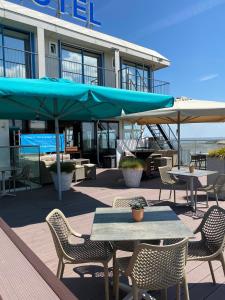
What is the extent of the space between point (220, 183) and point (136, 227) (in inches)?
146

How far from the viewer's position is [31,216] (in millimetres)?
5453

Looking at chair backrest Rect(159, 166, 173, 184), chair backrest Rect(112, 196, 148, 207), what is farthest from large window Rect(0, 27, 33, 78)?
chair backrest Rect(112, 196, 148, 207)

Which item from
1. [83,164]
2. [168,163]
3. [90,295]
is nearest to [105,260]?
[90,295]

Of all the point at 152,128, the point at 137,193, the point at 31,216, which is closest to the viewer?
the point at 31,216

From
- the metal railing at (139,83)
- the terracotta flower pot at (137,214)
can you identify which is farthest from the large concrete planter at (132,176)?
the metal railing at (139,83)

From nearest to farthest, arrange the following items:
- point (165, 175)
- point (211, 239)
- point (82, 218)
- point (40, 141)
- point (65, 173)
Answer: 1. point (211, 239)
2. point (82, 218)
3. point (165, 175)
4. point (65, 173)
5. point (40, 141)

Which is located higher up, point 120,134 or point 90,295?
point 120,134

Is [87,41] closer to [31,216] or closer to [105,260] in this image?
[31,216]

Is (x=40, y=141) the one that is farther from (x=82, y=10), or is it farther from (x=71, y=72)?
(x=82, y=10)

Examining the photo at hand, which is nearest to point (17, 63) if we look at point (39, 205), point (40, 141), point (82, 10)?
point (40, 141)

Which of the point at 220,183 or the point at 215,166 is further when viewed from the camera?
the point at 215,166

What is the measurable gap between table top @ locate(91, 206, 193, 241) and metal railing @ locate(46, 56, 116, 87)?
1006 centimetres

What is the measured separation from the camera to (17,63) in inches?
431

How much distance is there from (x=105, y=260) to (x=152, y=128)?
14.7 m
